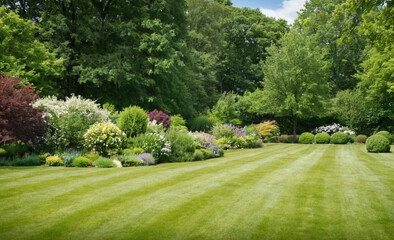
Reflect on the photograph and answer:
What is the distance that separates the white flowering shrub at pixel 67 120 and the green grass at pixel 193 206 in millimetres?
4593

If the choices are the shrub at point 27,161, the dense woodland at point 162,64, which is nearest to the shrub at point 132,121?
the shrub at point 27,161

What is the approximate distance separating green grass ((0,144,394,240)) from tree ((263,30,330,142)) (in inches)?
953

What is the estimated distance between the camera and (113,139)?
488 inches

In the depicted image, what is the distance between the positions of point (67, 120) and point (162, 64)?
10.9m

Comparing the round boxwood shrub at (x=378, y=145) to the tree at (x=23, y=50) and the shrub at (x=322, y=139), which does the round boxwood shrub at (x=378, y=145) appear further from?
the tree at (x=23, y=50)

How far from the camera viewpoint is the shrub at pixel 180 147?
13.4 m

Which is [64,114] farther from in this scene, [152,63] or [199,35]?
[199,35]

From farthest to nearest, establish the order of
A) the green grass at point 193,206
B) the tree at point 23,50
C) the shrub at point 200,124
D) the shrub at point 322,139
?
the shrub at point 322,139 → the shrub at point 200,124 → the tree at point 23,50 → the green grass at point 193,206

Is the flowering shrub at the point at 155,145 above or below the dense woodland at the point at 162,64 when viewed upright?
below

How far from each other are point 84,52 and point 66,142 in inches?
516

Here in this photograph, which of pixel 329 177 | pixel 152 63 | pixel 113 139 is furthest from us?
pixel 152 63

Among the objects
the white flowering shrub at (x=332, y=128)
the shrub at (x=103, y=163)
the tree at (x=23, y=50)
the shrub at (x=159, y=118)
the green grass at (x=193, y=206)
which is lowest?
the green grass at (x=193, y=206)

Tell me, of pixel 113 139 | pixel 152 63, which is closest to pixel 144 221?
pixel 113 139

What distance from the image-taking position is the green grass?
4445mm
